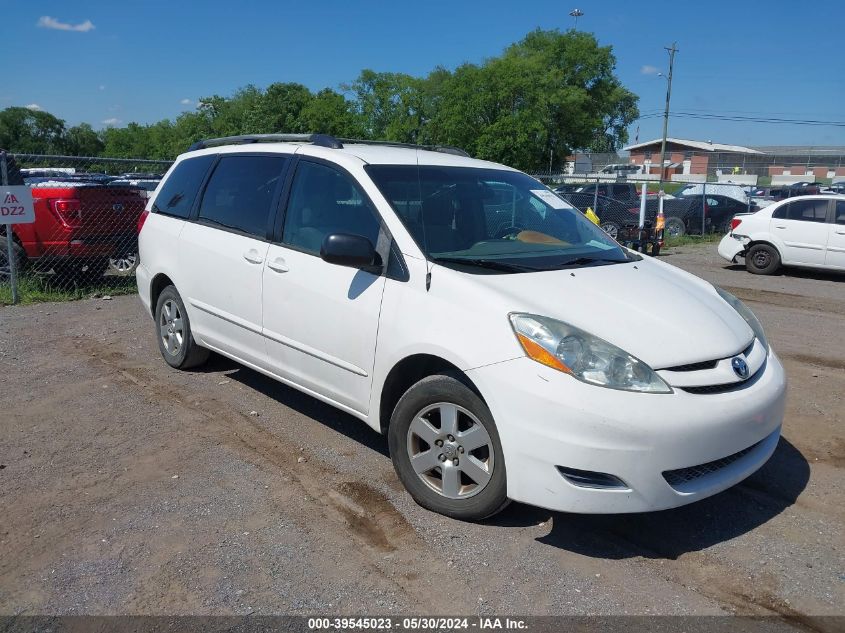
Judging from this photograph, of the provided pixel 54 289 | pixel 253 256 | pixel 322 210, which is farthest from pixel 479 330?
pixel 54 289

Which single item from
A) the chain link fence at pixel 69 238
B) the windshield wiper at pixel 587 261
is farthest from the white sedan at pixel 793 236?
the chain link fence at pixel 69 238

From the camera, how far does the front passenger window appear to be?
14.1ft

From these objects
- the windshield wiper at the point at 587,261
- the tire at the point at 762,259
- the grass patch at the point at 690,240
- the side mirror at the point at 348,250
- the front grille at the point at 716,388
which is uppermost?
the side mirror at the point at 348,250

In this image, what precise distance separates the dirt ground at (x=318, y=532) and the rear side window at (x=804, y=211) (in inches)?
356

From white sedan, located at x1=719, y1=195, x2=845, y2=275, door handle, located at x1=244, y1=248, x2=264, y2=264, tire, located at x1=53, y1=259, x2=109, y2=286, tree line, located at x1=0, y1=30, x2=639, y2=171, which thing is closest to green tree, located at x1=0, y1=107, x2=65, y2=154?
tree line, located at x1=0, y1=30, x2=639, y2=171

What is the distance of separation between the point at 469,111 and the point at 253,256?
151 ft

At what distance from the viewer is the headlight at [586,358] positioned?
Answer: 325cm

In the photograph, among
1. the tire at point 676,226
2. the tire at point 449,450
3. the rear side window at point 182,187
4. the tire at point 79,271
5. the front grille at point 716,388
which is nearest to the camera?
the front grille at point 716,388

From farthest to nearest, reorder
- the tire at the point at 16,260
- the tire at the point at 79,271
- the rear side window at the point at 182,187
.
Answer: the tire at the point at 79,271
the tire at the point at 16,260
the rear side window at the point at 182,187

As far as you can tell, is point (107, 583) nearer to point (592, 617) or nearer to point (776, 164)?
point (592, 617)

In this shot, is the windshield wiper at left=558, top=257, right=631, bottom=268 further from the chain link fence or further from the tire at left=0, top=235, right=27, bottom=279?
the tire at left=0, top=235, right=27, bottom=279

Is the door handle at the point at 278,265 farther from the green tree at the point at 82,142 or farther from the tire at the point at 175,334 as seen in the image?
the green tree at the point at 82,142

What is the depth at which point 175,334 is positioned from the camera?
6.11 metres

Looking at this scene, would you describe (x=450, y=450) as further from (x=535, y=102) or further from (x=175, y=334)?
(x=535, y=102)
